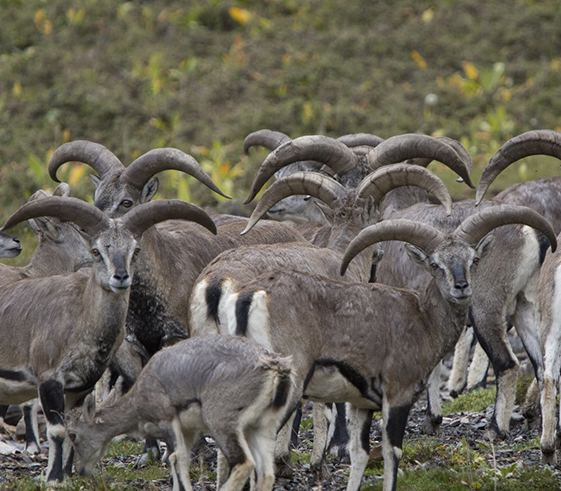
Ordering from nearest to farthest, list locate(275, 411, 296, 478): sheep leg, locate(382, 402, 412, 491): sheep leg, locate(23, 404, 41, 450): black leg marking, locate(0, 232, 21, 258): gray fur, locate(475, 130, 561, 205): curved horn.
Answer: locate(382, 402, 412, 491): sheep leg
locate(275, 411, 296, 478): sheep leg
locate(23, 404, 41, 450): black leg marking
locate(475, 130, 561, 205): curved horn
locate(0, 232, 21, 258): gray fur

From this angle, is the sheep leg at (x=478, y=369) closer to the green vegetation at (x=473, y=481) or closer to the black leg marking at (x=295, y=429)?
the black leg marking at (x=295, y=429)

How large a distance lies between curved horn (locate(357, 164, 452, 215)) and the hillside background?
36.0 ft

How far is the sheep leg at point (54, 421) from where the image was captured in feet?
27.4

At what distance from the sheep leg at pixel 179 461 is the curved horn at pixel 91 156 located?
4101 mm

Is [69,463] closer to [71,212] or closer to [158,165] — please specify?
[71,212]

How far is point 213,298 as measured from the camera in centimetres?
846

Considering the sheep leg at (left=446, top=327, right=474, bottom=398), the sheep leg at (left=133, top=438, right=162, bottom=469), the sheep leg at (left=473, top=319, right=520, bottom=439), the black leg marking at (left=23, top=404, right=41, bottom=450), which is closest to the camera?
the sheep leg at (left=133, top=438, right=162, bottom=469)

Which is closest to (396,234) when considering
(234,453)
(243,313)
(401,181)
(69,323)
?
(243,313)

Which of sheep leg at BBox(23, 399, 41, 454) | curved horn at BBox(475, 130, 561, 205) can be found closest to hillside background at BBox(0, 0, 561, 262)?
curved horn at BBox(475, 130, 561, 205)

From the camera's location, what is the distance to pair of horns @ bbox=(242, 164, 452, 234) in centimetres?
1041

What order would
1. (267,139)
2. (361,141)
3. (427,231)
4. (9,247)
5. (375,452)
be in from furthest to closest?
1. (361,141)
2. (267,139)
3. (9,247)
4. (375,452)
5. (427,231)

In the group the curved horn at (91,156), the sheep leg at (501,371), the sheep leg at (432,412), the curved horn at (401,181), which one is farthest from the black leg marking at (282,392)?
the curved horn at (91,156)

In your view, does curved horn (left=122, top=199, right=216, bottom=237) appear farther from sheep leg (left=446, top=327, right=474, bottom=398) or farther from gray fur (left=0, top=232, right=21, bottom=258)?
sheep leg (left=446, top=327, right=474, bottom=398)

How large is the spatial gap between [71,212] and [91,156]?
2571 mm
